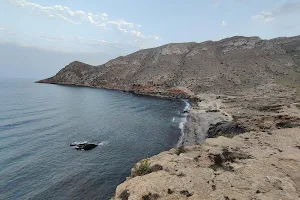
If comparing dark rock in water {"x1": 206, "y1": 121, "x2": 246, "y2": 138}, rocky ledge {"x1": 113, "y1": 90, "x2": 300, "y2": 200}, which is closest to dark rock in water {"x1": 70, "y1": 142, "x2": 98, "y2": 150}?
rocky ledge {"x1": 113, "y1": 90, "x2": 300, "y2": 200}

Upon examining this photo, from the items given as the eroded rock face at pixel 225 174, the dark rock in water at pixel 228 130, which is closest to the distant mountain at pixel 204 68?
the dark rock in water at pixel 228 130

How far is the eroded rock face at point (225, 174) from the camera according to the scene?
1844 centimetres

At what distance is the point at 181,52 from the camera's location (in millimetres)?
185750

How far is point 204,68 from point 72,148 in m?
123

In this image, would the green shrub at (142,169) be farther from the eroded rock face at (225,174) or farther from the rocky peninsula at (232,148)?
the eroded rock face at (225,174)

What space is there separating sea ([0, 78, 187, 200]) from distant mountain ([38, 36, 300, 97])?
6351 centimetres

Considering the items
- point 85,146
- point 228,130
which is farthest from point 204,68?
point 85,146

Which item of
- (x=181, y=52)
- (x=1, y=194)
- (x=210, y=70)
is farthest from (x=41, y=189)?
(x=181, y=52)

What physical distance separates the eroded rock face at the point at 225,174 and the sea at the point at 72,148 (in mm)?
11372

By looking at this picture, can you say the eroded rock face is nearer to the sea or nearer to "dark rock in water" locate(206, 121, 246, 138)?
the sea

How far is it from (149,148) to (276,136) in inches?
920

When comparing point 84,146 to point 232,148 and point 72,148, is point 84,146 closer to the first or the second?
point 72,148

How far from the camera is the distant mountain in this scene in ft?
427

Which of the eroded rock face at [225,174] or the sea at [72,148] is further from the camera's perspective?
the sea at [72,148]
